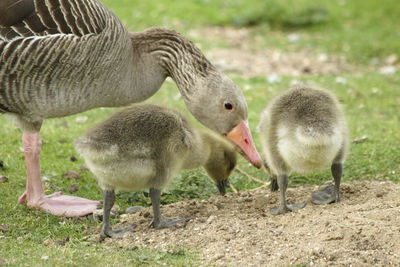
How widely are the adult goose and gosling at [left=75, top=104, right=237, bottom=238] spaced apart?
22.1 inches

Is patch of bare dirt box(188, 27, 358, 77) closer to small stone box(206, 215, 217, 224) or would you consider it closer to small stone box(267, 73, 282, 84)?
small stone box(267, 73, 282, 84)

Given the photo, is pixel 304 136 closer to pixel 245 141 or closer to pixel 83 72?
pixel 245 141

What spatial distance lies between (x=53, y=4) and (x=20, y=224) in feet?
7.67

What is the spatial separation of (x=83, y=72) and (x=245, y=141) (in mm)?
1846

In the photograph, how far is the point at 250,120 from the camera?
9812mm

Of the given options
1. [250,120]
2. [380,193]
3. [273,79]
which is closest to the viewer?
[380,193]

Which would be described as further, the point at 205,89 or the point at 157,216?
the point at 205,89

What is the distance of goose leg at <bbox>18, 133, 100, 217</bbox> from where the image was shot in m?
6.87

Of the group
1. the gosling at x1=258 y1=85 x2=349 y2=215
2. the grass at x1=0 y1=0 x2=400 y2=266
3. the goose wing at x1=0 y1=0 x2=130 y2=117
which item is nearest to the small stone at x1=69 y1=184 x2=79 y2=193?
the grass at x1=0 y1=0 x2=400 y2=266

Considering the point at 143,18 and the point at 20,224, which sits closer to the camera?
the point at 20,224

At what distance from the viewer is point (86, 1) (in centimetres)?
658

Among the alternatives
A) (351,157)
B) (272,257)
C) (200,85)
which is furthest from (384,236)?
(351,157)

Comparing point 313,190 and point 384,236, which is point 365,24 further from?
point 384,236

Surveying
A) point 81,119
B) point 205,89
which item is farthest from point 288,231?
point 81,119
